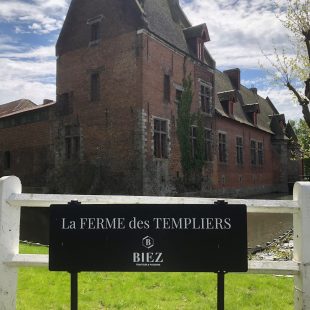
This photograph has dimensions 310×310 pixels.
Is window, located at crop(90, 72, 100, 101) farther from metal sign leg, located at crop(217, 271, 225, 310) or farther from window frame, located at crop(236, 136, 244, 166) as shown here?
metal sign leg, located at crop(217, 271, 225, 310)

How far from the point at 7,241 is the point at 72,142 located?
64.2 ft

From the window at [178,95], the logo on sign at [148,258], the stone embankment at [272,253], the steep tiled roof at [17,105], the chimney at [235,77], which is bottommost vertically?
the stone embankment at [272,253]

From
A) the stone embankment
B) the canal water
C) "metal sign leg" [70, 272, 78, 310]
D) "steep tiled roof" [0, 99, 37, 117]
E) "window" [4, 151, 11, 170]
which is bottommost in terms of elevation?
the canal water

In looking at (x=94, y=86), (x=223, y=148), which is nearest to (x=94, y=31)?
(x=94, y=86)

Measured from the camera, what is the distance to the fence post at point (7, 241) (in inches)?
107

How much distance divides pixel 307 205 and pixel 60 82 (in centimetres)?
2181

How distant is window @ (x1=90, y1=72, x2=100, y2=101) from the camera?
20678 millimetres

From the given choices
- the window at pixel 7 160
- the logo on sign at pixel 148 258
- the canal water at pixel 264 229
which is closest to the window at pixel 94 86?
the window at pixel 7 160

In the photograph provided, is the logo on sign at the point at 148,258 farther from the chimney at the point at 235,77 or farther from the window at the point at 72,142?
the chimney at the point at 235,77

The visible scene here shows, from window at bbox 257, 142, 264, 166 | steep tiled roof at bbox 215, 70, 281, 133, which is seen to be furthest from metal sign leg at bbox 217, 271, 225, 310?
window at bbox 257, 142, 264, 166

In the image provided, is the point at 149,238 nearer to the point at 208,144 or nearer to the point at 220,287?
the point at 220,287

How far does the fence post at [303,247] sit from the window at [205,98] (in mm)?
21264

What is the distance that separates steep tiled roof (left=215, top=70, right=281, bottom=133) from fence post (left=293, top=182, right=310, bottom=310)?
76.8ft

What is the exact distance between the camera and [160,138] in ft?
64.4
